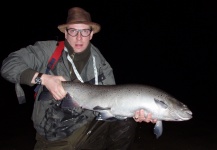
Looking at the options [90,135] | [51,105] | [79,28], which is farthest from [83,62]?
[90,135]

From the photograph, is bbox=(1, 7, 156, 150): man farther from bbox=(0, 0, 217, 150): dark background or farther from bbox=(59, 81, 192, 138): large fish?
bbox=(0, 0, 217, 150): dark background

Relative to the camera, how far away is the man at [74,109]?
434 centimetres

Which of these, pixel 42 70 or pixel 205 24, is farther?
pixel 205 24

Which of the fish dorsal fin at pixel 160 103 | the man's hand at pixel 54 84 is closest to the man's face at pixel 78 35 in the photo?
the man's hand at pixel 54 84

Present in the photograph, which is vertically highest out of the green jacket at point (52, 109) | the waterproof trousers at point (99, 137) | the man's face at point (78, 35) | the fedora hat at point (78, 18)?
the fedora hat at point (78, 18)

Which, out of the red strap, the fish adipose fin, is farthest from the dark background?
the fish adipose fin

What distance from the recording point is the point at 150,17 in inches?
2344

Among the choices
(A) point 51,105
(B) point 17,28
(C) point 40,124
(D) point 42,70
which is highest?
(D) point 42,70

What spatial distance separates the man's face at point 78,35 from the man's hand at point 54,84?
859 millimetres

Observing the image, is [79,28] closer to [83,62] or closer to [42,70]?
[83,62]

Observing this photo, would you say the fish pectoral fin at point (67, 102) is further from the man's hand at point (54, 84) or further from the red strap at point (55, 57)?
the red strap at point (55, 57)

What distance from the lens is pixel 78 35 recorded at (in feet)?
14.4

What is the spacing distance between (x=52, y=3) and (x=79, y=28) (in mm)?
67401

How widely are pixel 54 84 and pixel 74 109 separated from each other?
0.88 m
